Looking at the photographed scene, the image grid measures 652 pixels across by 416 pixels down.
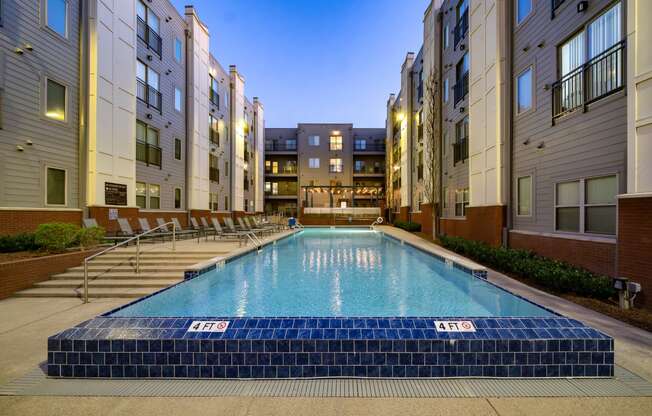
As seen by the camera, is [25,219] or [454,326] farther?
[25,219]

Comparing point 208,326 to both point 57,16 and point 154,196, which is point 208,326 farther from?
point 154,196

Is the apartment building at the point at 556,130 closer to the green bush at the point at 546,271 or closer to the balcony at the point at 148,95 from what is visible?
the green bush at the point at 546,271

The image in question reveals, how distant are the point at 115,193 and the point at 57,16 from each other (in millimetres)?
6433

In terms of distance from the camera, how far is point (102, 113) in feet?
40.9

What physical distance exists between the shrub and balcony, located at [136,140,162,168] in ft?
25.9

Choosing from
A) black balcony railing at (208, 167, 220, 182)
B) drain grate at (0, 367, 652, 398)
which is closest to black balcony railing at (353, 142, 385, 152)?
black balcony railing at (208, 167, 220, 182)

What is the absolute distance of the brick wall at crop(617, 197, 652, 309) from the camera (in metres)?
5.52

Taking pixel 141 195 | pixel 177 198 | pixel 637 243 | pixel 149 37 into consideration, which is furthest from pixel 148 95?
pixel 637 243

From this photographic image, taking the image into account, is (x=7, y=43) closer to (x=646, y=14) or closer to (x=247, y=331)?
(x=247, y=331)

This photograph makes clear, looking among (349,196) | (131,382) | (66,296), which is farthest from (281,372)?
(349,196)

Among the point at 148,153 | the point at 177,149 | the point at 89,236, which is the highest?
the point at 177,149

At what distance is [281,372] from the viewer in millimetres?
3537

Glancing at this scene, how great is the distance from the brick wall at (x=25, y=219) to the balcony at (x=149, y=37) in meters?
9.57

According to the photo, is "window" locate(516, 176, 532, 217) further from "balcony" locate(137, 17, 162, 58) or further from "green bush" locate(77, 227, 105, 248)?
"balcony" locate(137, 17, 162, 58)
